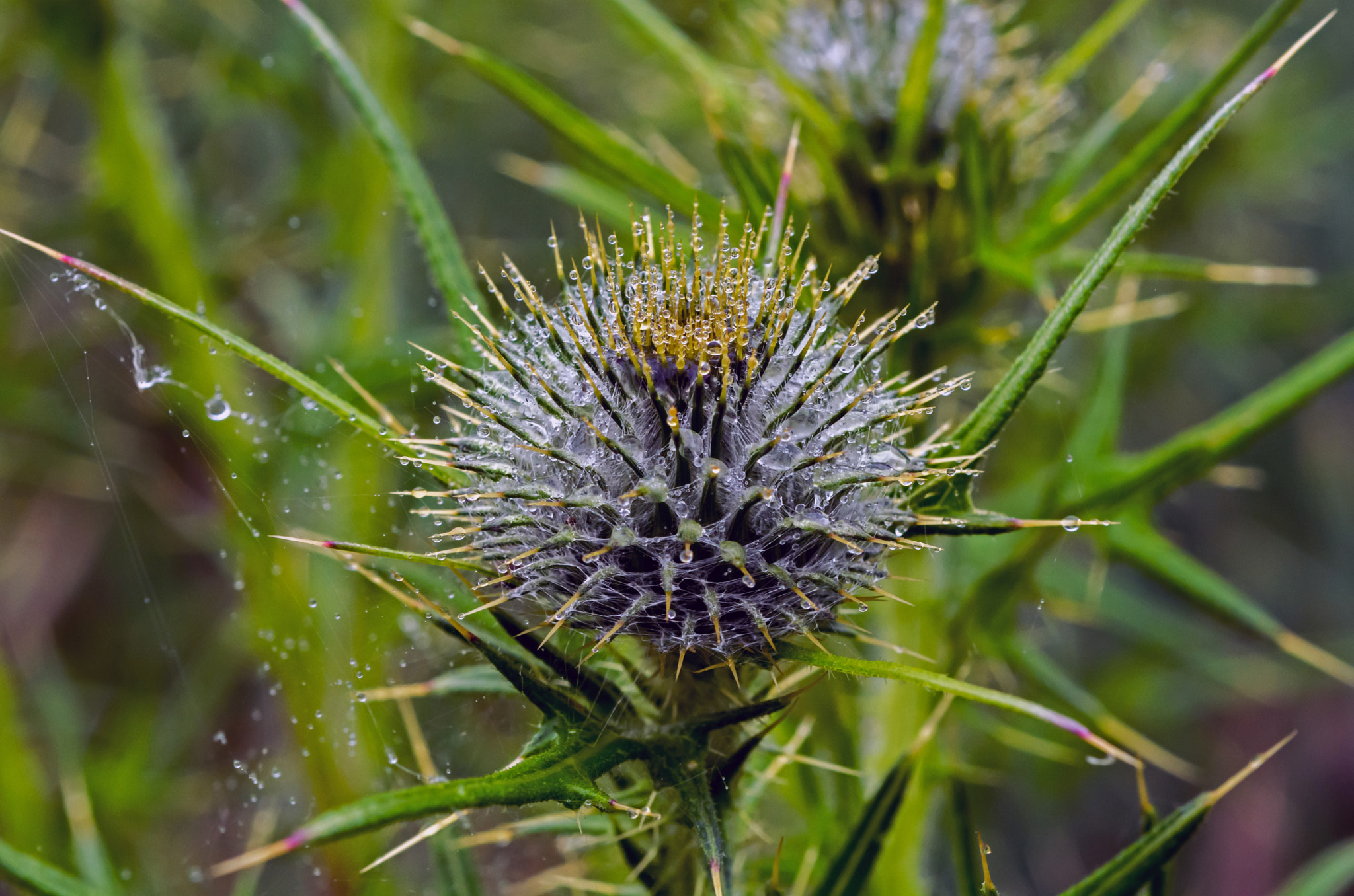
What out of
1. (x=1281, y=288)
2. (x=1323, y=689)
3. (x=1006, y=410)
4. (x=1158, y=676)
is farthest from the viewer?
(x=1323, y=689)

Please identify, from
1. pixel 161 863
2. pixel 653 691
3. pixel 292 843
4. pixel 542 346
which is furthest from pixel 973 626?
pixel 161 863

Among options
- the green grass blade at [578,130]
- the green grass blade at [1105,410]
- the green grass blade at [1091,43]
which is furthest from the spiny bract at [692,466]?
the green grass blade at [1091,43]

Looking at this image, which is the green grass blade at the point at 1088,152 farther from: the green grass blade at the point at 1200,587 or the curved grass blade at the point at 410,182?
the curved grass blade at the point at 410,182

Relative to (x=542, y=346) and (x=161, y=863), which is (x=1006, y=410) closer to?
(x=542, y=346)

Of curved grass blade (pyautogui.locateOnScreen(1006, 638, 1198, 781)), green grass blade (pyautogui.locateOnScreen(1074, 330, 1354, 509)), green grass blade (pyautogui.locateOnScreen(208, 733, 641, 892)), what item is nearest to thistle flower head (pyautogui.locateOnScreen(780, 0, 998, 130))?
green grass blade (pyautogui.locateOnScreen(1074, 330, 1354, 509))

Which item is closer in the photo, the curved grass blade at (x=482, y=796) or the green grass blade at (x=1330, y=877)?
the curved grass blade at (x=482, y=796)

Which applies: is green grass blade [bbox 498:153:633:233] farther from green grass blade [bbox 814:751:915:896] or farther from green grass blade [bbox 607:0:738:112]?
green grass blade [bbox 814:751:915:896]

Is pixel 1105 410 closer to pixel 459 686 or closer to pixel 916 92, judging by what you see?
pixel 916 92
